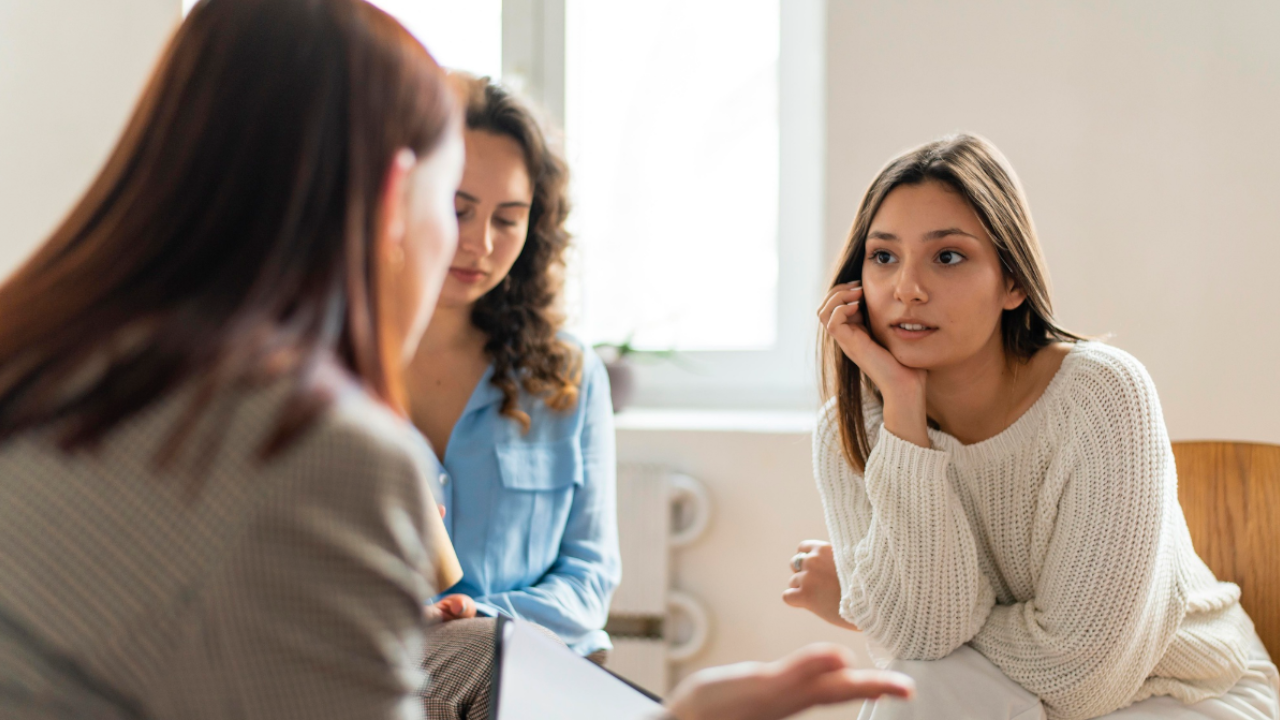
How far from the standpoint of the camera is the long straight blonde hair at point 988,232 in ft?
3.94

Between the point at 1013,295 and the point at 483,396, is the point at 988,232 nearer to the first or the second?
the point at 1013,295

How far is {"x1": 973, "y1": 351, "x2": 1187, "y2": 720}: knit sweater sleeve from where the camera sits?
1.05 metres

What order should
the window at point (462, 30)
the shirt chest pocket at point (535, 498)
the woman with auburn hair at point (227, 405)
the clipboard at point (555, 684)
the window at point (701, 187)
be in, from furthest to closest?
the window at point (462, 30) < the window at point (701, 187) < the shirt chest pocket at point (535, 498) < the clipboard at point (555, 684) < the woman with auburn hair at point (227, 405)

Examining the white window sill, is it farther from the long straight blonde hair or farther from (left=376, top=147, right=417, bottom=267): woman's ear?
(left=376, top=147, right=417, bottom=267): woman's ear

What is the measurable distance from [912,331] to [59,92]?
2214 millimetres

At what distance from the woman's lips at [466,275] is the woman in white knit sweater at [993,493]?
0.52 m

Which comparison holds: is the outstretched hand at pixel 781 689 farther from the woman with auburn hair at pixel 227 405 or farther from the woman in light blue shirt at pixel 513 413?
the woman in light blue shirt at pixel 513 413

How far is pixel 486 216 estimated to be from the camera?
4.71ft

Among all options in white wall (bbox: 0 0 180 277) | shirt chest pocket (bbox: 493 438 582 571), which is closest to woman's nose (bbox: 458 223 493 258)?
shirt chest pocket (bbox: 493 438 582 571)

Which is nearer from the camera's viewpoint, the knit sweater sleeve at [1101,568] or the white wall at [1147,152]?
the knit sweater sleeve at [1101,568]

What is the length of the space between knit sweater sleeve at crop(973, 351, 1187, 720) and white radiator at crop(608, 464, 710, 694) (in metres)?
0.91

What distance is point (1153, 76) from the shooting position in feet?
5.91

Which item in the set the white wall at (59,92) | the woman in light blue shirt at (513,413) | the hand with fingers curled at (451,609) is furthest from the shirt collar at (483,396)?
the white wall at (59,92)

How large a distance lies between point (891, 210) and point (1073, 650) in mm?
565
